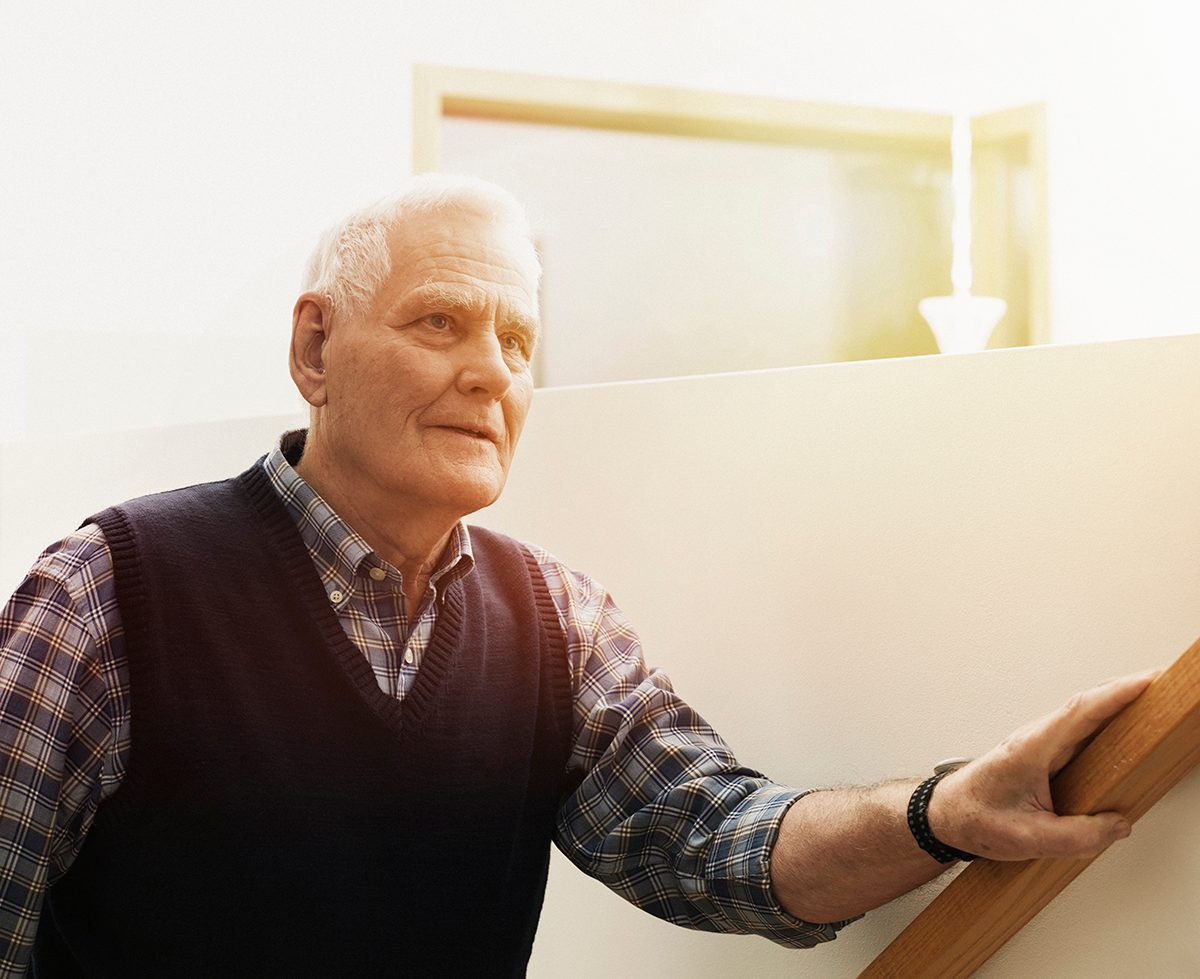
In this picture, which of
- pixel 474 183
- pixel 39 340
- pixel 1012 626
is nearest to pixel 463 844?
pixel 1012 626

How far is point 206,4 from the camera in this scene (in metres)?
2.82

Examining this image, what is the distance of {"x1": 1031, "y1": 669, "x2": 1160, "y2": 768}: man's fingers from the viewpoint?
0.91 m

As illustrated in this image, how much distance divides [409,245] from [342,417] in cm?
18

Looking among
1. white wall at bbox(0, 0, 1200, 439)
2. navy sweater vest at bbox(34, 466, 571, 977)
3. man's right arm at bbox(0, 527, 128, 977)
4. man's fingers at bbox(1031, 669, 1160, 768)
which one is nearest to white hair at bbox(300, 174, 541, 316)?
navy sweater vest at bbox(34, 466, 571, 977)

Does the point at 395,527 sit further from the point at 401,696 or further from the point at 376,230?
the point at 376,230

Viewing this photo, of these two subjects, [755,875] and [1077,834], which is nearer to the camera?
[1077,834]

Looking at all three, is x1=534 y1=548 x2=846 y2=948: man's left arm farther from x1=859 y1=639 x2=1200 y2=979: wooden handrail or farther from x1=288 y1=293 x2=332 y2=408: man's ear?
x1=288 y1=293 x2=332 y2=408: man's ear

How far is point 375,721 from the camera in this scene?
4.13ft

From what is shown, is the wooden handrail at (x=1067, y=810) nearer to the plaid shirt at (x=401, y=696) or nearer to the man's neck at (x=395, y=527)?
the plaid shirt at (x=401, y=696)

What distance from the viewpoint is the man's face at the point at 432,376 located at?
4.19ft

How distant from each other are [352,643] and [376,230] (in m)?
0.40

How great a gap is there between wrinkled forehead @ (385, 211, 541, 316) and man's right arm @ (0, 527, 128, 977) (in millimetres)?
384

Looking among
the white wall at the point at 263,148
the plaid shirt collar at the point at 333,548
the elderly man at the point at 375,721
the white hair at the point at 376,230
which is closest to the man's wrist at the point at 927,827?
the elderly man at the point at 375,721

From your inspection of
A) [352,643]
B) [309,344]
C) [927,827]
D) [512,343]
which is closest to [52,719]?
[352,643]
